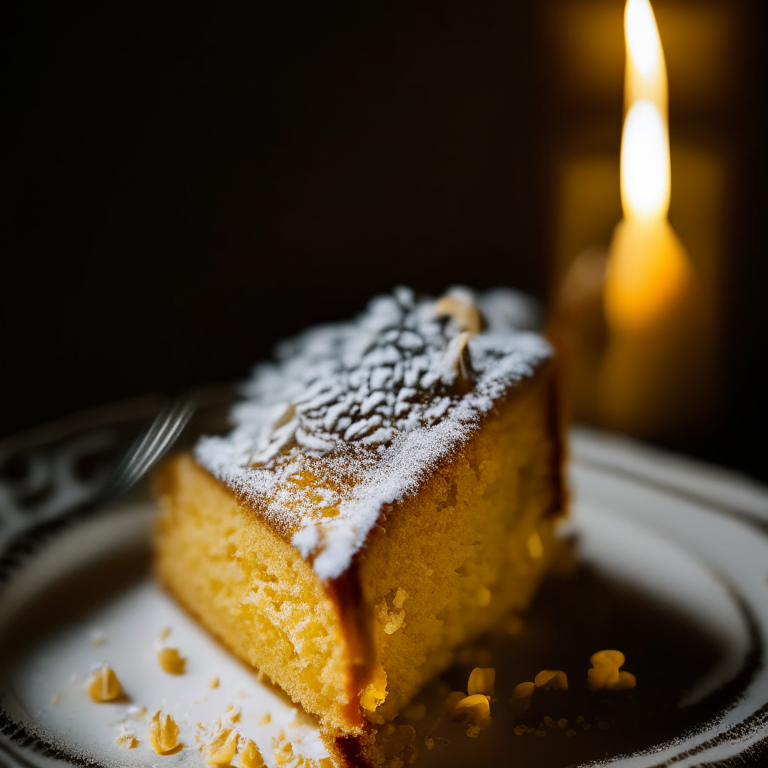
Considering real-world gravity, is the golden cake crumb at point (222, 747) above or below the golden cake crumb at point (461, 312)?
below

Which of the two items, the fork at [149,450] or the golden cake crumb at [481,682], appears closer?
the golden cake crumb at [481,682]

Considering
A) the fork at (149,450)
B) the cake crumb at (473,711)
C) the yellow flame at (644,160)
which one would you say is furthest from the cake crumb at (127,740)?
the yellow flame at (644,160)

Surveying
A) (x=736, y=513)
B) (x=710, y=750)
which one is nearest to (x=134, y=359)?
(x=736, y=513)

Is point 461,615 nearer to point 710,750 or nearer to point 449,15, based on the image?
point 710,750

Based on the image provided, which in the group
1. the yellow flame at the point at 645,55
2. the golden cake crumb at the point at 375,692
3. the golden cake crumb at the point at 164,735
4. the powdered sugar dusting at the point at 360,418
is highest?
the yellow flame at the point at 645,55

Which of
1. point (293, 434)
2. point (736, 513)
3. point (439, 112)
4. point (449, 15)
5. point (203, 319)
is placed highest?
point (449, 15)

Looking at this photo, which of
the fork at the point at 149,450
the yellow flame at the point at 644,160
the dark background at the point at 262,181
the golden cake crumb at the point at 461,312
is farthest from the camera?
the dark background at the point at 262,181

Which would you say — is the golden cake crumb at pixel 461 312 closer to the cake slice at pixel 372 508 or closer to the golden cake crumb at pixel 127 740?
the cake slice at pixel 372 508

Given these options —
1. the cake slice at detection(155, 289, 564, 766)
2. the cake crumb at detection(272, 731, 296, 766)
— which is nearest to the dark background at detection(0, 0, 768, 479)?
the cake slice at detection(155, 289, 564, 766)
